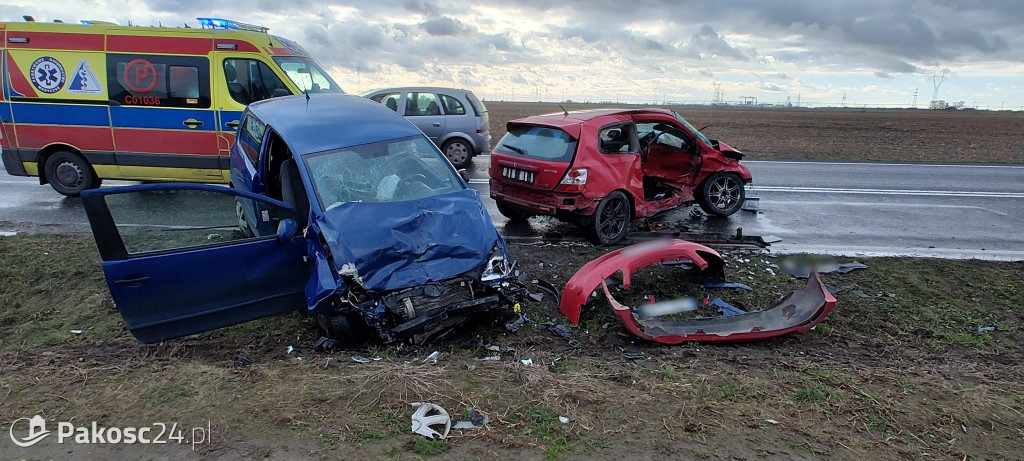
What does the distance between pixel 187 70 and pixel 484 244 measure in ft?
21.7

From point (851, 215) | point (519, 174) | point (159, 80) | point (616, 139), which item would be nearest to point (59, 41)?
point (159, 80)

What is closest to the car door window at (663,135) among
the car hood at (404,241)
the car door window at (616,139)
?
the car door window at (616,139)

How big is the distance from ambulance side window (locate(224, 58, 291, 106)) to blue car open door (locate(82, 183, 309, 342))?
4.92 meters

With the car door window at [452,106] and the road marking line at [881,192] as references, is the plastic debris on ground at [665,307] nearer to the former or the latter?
the road marking line at [881,192]

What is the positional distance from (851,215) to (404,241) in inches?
315

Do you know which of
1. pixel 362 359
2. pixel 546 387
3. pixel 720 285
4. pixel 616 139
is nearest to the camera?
pixel 546 387

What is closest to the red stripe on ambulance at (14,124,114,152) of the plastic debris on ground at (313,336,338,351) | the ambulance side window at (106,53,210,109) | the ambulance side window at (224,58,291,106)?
the ambulance side window at (106,53,210,109)

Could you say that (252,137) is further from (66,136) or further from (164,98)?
(66,136)

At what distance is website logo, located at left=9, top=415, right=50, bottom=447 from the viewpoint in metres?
3.10

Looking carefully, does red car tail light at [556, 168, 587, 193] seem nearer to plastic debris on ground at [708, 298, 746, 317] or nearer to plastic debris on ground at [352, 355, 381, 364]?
plastic debris on ground at [708, 298, 746, 317]

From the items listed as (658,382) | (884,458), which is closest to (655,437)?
(658,382)

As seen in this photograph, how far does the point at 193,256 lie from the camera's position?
4.35 m

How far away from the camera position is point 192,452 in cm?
303

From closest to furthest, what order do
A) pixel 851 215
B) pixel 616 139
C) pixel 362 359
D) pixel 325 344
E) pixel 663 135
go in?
pixel 362 359 < pixel 325 344 < pixel 616 139 < pixel 663 135 < pixel 851 215
